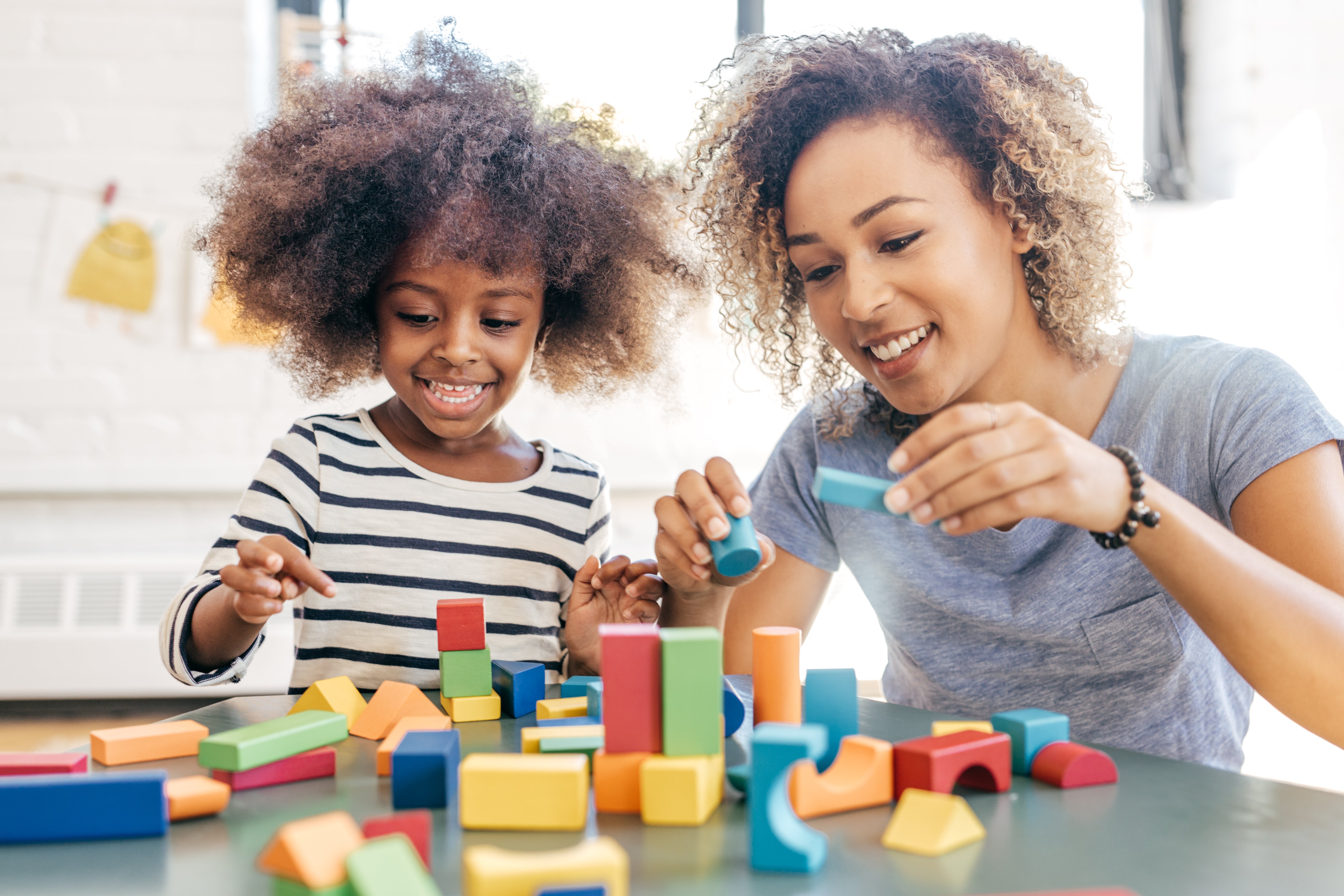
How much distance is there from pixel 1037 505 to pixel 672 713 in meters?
0.27

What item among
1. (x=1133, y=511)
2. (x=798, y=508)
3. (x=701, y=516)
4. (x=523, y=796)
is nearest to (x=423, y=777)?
(x=523, y=796)

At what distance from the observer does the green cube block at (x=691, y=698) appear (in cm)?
52

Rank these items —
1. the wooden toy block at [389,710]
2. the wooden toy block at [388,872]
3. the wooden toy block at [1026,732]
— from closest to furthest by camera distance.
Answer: the wooden toy block at [388,872] < the wooden toy block at [1026,732] < the wooden toy block at [389,710]

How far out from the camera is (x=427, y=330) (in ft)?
3.27

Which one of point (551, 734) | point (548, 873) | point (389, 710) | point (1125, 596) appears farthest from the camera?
point (1125, 596)

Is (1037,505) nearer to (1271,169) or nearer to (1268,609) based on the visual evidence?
(1268,609)

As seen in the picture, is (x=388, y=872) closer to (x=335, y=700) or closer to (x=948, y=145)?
(x=335, y=700)

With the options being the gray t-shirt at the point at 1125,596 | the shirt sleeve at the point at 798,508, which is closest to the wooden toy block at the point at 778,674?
the gray t-shirt at the point at 1125,596

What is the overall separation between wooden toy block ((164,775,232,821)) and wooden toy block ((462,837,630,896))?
21cm

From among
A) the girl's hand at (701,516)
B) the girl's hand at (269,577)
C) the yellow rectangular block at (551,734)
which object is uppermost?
the girl's hand at (701,516)

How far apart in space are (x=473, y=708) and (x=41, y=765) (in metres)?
0.28

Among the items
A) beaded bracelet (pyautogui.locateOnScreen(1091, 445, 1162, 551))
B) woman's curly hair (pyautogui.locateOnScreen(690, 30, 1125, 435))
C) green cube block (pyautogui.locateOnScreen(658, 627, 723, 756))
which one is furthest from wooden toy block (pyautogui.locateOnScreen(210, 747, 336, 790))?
woman's curly hair (pyautogui.locateOnScreen(690, 30, 1125, 435))

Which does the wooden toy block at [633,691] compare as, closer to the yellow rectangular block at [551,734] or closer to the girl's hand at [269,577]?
the yellow rectangular block at [551,734]

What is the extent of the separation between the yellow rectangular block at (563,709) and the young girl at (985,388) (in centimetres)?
14
